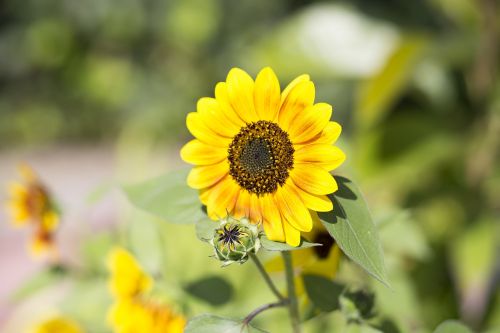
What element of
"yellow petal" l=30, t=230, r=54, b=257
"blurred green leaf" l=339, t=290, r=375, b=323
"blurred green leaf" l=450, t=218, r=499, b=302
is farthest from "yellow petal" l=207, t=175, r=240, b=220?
"blurred green leaf" l=450, t=218, r=499, b=302

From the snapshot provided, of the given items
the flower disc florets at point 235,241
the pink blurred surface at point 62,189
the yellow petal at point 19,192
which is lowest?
the flower disc florets at point 235,241

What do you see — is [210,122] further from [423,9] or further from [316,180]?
[423,9]

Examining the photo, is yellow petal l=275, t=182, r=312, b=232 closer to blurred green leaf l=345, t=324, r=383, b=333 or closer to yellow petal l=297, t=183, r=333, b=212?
yellow petal l=297, t=183, r=333, b=212

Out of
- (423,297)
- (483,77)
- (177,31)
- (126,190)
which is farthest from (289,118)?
(177,31)

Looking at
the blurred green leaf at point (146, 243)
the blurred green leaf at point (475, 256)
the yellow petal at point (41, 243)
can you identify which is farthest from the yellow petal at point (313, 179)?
the blurred green leaf at point (475, 256)

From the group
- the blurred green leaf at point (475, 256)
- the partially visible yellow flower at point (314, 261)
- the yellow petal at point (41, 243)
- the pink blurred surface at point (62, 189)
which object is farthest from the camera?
the pink blurred surface at point (62, 189)

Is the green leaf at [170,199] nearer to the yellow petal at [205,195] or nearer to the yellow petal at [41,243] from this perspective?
the yellow petal at [205,195]
